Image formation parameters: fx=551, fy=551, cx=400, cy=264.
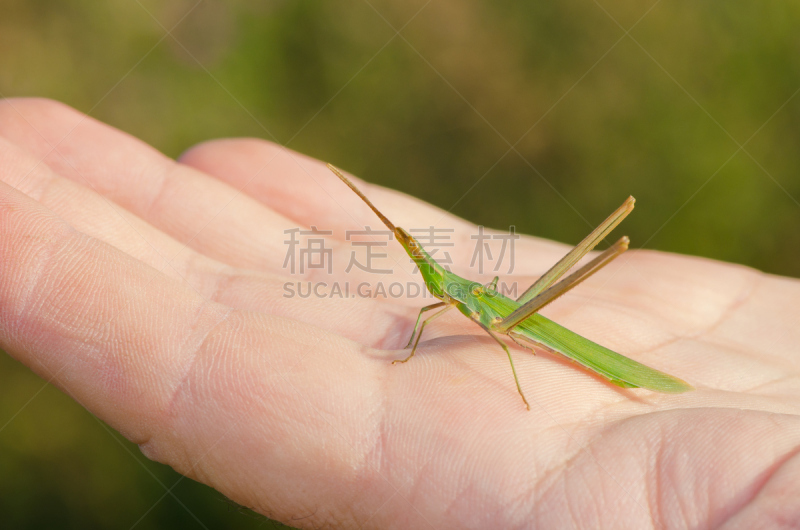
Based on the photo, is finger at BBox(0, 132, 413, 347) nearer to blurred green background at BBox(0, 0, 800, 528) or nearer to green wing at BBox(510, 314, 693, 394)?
green wing at BBox(510, 314, 693, 394)

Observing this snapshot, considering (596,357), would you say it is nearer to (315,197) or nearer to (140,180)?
(315,197)

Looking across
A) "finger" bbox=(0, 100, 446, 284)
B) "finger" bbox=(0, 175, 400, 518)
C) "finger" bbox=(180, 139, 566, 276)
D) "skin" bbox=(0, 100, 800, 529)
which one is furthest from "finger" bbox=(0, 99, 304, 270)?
"finger" bbox=(0, 175, 400, 518)

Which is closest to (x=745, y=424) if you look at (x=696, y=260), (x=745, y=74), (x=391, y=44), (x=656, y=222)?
(x=696, y=260)

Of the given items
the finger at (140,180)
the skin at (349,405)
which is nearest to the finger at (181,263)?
the skin at (349,405)

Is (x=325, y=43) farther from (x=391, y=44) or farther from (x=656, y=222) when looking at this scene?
(x=656, y=222)

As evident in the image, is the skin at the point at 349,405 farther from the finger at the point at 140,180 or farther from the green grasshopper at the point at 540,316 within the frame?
the finger at the point at 140,180

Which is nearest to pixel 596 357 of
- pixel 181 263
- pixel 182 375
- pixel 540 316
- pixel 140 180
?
pixel 540 316
